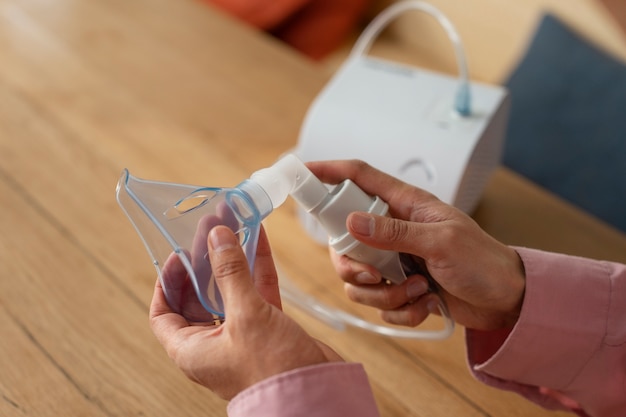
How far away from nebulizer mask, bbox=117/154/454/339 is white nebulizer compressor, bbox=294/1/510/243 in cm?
22

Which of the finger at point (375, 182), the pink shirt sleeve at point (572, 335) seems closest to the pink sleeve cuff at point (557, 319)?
the pink shirt sleeve at point (572, 335)

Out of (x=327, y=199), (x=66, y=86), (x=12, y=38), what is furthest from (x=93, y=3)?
(x=327, y=199)

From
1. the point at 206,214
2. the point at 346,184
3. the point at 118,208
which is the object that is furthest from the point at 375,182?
the point at 118,208

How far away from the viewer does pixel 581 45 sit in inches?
61.3

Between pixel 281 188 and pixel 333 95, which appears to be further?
pixel 333 95

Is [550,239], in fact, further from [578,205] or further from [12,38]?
[12,38]

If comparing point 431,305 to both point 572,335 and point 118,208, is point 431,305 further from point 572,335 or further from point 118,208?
point 118,208

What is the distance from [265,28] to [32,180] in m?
0.93

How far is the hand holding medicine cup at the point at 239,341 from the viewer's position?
0.55 meters

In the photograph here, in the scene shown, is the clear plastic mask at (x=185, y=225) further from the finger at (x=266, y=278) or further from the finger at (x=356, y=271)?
the finger at (x=356, y=271)

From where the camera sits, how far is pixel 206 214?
2.03 feet

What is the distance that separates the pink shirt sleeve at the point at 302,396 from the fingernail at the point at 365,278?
18cm

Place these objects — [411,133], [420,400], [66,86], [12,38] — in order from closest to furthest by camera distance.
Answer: [420,400], [411,133], [66,86], [12,38]

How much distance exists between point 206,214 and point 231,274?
80 millimetres
